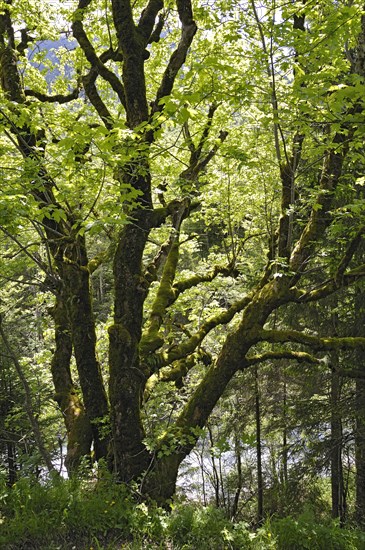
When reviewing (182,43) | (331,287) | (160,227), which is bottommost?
(331,287)

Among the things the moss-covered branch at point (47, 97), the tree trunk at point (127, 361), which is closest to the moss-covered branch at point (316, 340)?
the tree trunk at point (127, 361)

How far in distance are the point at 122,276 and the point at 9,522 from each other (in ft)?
9.48

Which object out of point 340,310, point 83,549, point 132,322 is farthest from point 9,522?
point 340,310

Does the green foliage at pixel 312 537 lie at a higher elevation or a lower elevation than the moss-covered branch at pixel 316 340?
lower

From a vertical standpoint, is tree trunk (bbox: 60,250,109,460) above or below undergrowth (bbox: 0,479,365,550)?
above

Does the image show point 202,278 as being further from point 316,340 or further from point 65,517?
point 65,517

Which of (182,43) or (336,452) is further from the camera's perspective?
(336,452)

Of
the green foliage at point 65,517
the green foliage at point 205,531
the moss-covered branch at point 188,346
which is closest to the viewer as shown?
the green foliage at point 65,517

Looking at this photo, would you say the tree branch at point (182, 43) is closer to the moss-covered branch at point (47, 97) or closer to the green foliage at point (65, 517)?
the moss-covered branch at point (47, 97)

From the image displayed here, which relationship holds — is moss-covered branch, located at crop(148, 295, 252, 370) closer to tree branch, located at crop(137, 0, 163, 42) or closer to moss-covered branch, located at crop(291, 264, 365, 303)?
moss-covered branch, located at crop(291, 264, 365, 303)

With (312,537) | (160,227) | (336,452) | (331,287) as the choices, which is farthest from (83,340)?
(336,452)

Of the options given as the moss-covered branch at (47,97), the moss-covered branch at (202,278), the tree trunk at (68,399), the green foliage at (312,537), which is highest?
the moss-covered branch at (47,97)

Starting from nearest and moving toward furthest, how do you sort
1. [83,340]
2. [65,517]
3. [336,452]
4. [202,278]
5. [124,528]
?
1. [65,517]
2. [124,528]
3. [83,340]
4. [202,278]
5. [336,452]

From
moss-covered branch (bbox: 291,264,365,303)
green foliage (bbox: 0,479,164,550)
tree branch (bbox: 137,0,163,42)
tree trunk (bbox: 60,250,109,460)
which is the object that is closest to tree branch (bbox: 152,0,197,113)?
tree branch (bbox: 137,0,163,42)
